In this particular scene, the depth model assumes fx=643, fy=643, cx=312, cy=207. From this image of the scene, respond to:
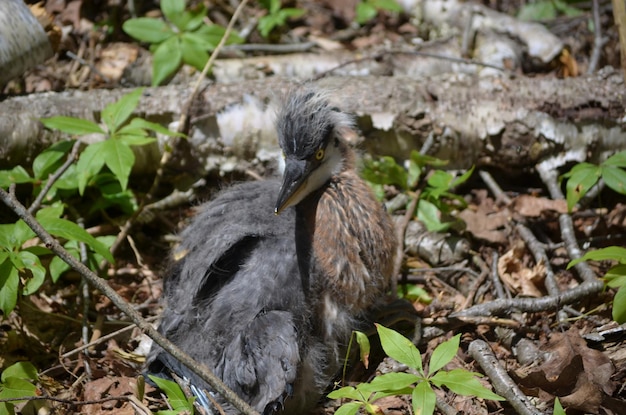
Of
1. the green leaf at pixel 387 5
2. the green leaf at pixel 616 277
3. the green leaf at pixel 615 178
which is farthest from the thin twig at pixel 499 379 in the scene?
the green leaf at pixel 387 5

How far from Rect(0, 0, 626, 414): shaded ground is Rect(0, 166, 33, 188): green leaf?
567 mm

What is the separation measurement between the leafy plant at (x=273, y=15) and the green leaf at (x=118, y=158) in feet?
8.17

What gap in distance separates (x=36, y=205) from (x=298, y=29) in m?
3.42

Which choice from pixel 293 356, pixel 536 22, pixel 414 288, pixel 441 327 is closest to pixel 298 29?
pixel 536 22

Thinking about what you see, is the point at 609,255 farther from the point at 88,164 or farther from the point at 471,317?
the point at 88,164

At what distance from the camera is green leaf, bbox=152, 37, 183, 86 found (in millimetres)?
4438

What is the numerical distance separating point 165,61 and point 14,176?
1.30 metres

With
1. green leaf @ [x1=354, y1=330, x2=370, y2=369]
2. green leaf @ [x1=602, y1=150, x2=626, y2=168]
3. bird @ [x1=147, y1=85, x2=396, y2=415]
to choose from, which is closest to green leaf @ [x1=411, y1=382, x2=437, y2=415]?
green leaf @ [x1=354, y1=330, x2=370, y2=369]

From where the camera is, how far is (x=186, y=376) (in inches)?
125

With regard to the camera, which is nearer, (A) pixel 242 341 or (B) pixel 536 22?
(A) pixel 242 341

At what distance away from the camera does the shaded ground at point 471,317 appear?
10.0ft

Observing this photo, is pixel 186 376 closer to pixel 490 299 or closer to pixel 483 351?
pixel 483 351

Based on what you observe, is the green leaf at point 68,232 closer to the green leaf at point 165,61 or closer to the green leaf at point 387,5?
the green leaf at point 165,61

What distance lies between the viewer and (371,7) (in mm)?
6078
